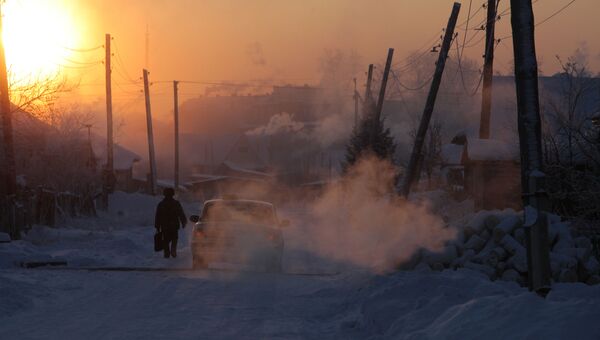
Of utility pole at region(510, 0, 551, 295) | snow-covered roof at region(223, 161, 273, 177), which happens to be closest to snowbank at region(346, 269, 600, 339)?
utility pole at region(510, 0, 551, 295)

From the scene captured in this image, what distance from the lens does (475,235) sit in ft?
56.7

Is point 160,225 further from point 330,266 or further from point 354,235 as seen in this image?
point 354,235

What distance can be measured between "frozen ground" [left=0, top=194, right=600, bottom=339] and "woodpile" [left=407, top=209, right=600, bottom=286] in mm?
993

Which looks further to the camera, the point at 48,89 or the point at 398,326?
the point at 48,89

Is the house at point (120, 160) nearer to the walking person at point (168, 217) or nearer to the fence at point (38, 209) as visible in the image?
the fence at point (38, 209)

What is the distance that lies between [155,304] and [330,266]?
8.88 metres

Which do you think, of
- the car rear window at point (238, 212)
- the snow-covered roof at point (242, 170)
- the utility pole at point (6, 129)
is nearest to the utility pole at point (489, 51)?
the car rear window at point (238, 212)

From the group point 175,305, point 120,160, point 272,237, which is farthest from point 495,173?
point 120,160

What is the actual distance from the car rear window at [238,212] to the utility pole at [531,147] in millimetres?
9087

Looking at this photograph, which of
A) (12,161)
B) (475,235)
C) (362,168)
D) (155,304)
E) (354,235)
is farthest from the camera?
(362,168)

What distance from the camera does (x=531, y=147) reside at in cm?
1040

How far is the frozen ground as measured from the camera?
8.38 metres

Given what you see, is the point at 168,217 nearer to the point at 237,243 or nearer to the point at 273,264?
the point at 237,243

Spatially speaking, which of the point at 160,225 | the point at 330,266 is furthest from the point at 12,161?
the point at 330,266
